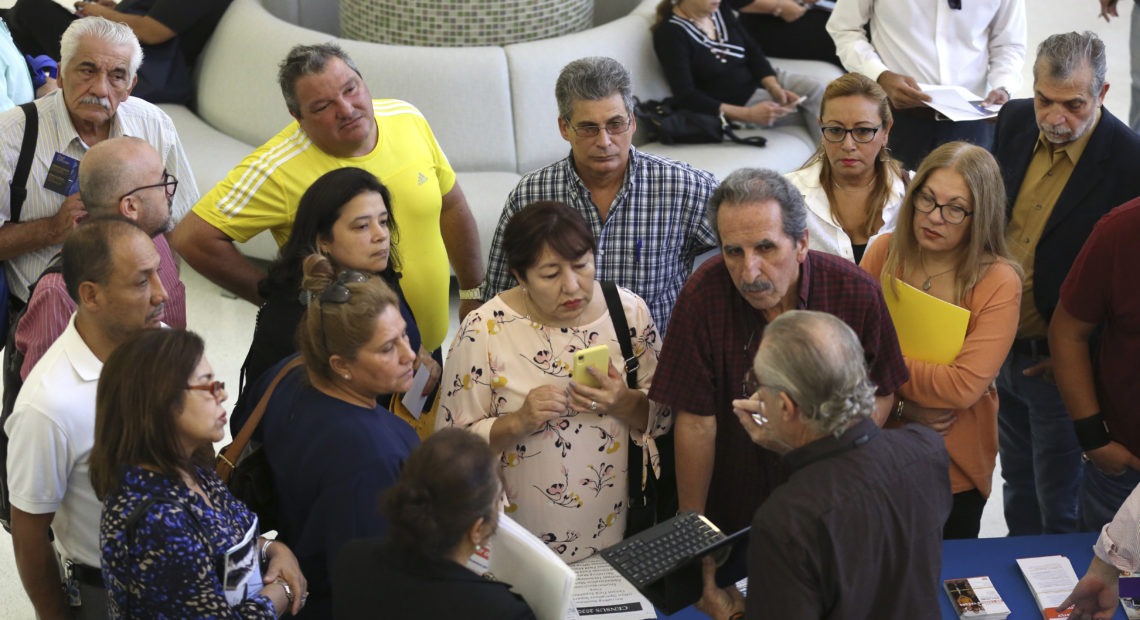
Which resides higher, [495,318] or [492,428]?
[495,318]

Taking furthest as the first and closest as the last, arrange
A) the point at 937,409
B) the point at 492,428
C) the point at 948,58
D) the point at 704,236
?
the point at 948,58, the point at 704,236, the point at 937,409, the point at 492,428

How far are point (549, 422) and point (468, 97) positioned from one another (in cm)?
320

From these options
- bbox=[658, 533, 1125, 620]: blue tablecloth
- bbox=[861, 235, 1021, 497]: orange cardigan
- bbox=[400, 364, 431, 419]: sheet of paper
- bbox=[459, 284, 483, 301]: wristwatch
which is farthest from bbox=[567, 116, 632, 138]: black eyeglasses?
bbox=[658, 533, 1125, 620]: blue tablecloth

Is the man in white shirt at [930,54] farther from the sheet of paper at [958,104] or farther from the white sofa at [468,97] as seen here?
the white sofa at [468,97]

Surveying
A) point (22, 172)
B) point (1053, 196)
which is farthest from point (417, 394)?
point (1053, 196)

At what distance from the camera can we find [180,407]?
7.46ft

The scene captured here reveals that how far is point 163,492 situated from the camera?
7.30 ft

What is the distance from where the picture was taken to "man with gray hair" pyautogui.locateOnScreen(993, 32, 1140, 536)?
3357mm

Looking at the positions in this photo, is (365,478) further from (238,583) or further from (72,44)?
(72,44)

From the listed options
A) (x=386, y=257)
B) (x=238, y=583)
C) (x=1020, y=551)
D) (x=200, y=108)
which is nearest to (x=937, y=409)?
(x=1020, y=551)

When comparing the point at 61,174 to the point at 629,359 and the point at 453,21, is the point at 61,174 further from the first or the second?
the point at 453,21

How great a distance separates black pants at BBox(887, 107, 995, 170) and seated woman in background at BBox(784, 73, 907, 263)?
128cm

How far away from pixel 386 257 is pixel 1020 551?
6.19 ft

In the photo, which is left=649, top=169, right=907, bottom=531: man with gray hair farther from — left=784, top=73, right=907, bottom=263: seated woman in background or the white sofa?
the white sofa
